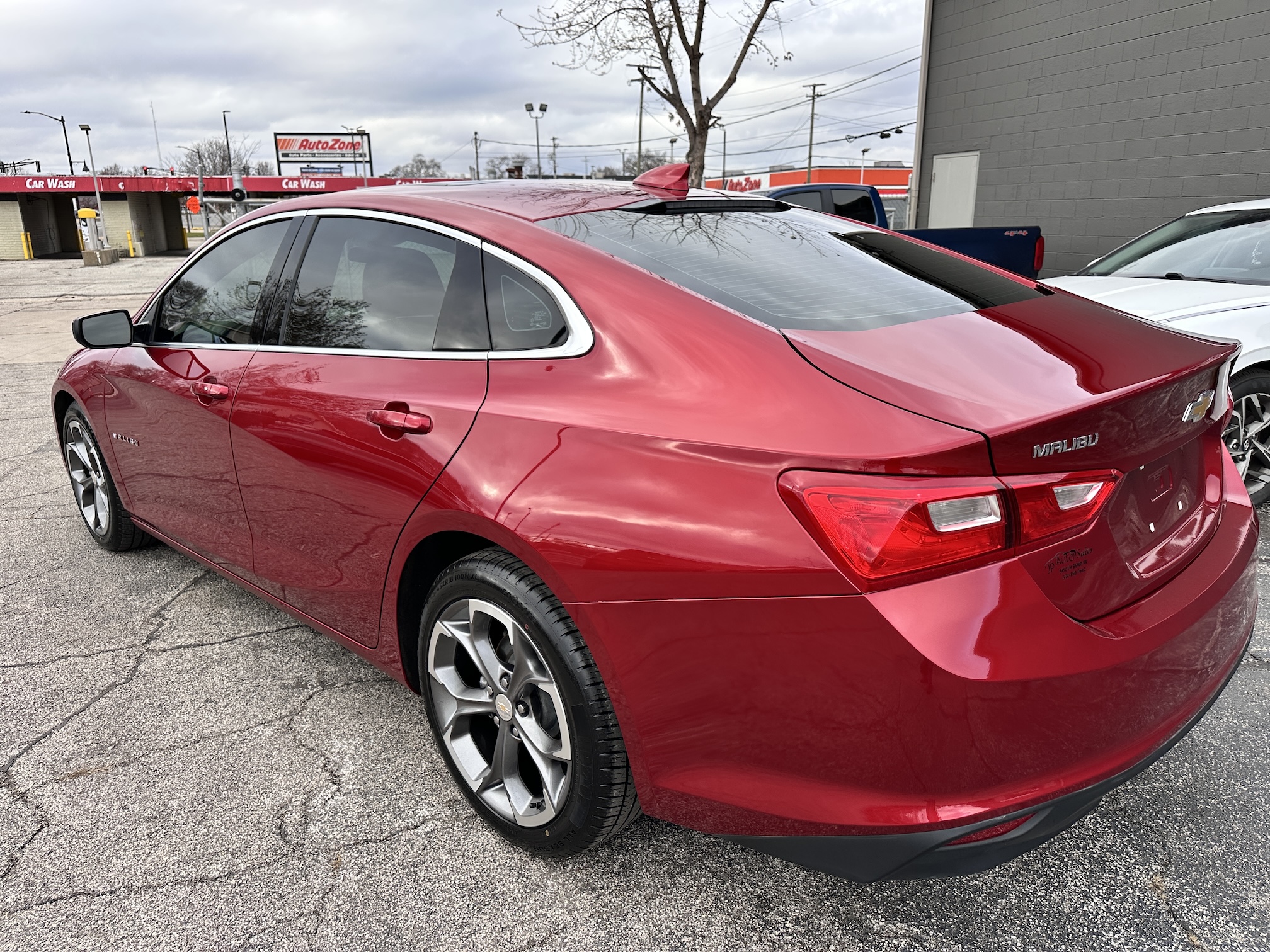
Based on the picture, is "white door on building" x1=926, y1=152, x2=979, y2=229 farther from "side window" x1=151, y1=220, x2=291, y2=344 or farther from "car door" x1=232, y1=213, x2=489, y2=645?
"car door" x1=232, y1=213, x2=489, y2=645

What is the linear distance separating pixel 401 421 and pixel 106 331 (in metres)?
1.95

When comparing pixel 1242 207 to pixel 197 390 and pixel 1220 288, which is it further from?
pixel 197 390

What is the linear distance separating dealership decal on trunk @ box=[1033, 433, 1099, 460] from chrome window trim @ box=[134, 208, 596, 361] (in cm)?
93

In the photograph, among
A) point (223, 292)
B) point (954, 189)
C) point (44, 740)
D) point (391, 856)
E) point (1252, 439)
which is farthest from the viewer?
point (954, 189)

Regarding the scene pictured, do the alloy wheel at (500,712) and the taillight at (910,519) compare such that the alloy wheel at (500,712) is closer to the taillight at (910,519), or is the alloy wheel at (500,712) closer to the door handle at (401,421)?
the door handle at (401,421)

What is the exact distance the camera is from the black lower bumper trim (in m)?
1.55

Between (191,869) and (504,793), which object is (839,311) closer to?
(504,793)

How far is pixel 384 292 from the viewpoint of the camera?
256 cm

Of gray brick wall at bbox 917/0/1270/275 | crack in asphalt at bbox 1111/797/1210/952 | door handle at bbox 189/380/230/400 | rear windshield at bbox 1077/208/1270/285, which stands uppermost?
gray brick wall at bbox 917/0/1270/275

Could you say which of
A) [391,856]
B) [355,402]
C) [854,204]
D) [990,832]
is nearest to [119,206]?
[854,204]

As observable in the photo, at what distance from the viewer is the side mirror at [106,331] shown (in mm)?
3432

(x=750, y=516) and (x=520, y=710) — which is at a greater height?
(x=750, y=516)

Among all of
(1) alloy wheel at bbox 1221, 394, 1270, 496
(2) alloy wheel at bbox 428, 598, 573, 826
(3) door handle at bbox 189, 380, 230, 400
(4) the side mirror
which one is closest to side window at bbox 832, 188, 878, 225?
(1) alloy wheel at bbox 1221, 394, 1270, 496

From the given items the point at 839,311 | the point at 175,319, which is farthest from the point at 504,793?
the point at 175,319
